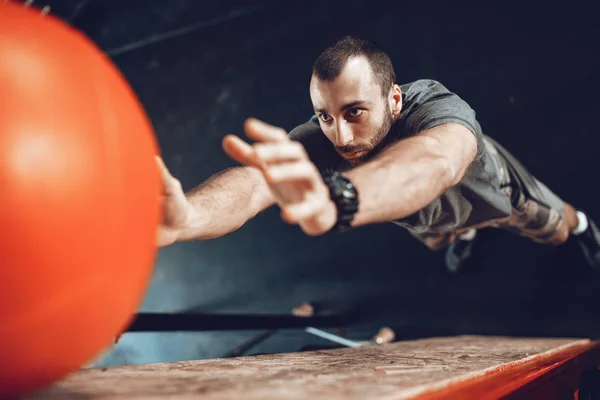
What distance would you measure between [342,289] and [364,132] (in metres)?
1.71

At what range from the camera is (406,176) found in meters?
0.89

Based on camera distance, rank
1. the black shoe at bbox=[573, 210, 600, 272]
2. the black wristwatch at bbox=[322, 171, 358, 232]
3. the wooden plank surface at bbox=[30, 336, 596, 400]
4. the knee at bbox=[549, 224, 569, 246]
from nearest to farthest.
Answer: the wooden plank surface at bbox=[30, 336, 596, 400], the black wristwatch at bbox=[322, 171, 358, 232], the knee at bbox=[549, 224, 569, 246], the black shoe at bbox=[573, 210, 600, 272]

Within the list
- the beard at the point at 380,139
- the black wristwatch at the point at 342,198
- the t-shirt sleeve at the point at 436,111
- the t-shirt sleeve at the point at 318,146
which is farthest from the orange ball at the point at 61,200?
the t-shirt sleeve at the point at 318,146

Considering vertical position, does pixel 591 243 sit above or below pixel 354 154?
below

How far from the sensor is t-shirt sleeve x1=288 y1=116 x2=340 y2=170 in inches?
64.5

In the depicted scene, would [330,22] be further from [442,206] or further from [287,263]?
[442,206]

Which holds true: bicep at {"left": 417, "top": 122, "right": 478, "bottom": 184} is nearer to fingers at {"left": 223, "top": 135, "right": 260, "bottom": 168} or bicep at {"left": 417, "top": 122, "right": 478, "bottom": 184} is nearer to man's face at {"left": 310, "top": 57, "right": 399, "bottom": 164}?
man's face at {"left": 310, "top": 57, "right": 399, "bottom": 164}

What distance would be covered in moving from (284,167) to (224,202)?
2.34 feet

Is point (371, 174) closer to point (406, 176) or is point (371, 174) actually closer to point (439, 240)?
point (406, 176)

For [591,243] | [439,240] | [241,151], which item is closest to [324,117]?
[241,151]

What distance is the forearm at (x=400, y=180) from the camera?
2.75 feet

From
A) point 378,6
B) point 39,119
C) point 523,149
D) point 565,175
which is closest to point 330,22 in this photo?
point 378,6

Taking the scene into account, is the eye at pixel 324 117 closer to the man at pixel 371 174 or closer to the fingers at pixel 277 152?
the man at pixel 371 174

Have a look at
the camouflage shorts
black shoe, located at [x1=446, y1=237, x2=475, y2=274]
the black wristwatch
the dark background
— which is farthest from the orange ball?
black shoe, located at [x1=446, y1=237, x2=475, y2=274]
